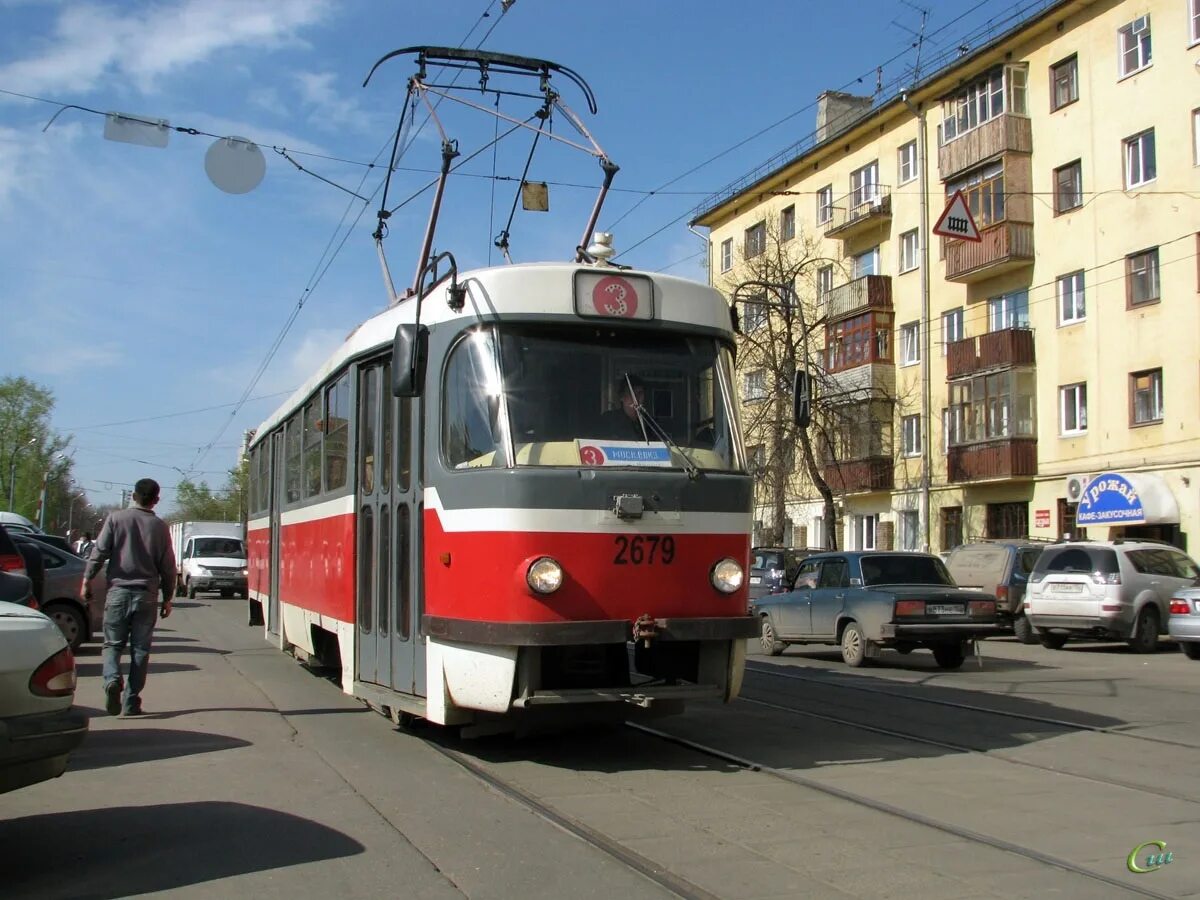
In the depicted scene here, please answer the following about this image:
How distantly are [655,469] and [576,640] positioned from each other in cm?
123

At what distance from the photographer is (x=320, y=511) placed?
1162cm

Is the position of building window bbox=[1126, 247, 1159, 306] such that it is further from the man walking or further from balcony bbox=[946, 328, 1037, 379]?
the man walking

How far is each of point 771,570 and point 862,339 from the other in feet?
56.5

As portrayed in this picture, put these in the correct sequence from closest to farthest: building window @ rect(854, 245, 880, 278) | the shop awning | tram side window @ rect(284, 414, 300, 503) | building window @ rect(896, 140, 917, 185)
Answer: tram side window @ rect(284, 414, 300, 503)
the shop awning
building window @ rect(896, 140, 917, 185)
building window @ rect(854, 245, 880, 278)

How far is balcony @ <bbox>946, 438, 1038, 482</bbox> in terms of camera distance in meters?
35.4

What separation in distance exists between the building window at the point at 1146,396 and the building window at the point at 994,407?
3.93 m

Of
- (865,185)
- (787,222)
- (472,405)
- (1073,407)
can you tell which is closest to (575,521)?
(472,405)

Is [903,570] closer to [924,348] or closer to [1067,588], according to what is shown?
[1067,588]

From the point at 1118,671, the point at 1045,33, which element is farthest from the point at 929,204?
the point at 1118,671

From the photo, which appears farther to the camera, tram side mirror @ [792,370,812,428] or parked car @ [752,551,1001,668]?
parked car @ [752,551,1001,668]

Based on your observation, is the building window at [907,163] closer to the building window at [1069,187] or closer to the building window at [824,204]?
the building window at [824,204]

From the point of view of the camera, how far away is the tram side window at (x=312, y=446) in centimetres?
1205

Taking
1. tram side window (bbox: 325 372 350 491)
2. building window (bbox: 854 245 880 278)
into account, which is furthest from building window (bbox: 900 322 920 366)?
tram side window (bbox: 325 372 350 491)

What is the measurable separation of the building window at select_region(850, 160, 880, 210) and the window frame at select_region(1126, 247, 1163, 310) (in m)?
12.7
